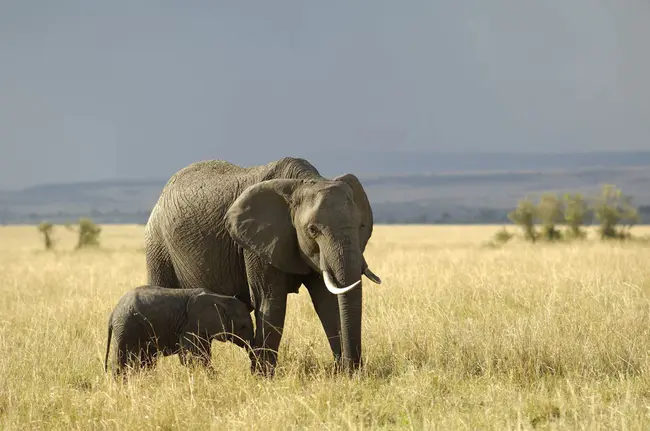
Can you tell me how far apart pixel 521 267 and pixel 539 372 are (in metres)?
10.6

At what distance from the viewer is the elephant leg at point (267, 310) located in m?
9.49

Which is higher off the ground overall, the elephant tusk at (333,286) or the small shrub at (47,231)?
the elephant tusk at (333,286)

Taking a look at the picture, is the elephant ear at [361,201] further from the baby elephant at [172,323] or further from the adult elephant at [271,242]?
the baby elephant at [172,323]

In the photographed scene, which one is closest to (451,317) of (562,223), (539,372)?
(539,372)

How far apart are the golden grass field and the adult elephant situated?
0.49 metres

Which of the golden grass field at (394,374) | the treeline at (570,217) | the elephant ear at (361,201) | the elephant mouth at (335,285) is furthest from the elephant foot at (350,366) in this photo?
the treeline at (570,217)

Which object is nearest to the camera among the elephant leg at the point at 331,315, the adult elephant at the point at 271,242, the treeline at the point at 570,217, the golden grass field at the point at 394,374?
the golden grass field at the point at 394,374

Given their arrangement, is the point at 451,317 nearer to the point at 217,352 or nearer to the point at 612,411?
the point at 217,352

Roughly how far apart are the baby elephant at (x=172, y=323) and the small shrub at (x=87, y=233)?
36.2m

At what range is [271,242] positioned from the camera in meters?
9.36

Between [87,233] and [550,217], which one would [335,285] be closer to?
[550,217]

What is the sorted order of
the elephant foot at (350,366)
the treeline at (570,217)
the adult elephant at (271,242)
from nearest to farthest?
the adult elephant at (271,242) → the elephant foot at (350,366) → the treeline at (570,217)

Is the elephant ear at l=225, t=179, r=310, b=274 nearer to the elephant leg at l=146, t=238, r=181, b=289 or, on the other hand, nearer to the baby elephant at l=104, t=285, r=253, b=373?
the baby elephant at l=104, t=285, r=253, b=373

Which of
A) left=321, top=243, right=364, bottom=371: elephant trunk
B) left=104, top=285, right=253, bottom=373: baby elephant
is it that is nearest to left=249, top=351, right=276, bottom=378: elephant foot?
left=104, top=285, right=253, bottom=373: baby elephant
